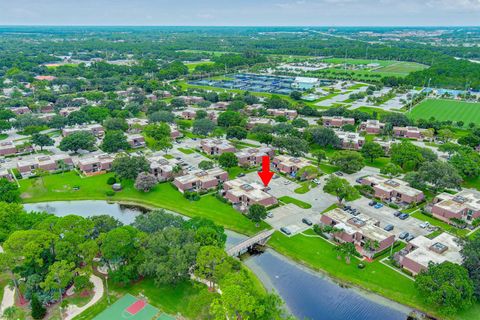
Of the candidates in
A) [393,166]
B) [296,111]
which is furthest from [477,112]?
[393,166]

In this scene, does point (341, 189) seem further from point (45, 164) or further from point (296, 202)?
point (45, 164)

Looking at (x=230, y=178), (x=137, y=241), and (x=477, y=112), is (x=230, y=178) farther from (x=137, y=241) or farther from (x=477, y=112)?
(x=477, y=112)

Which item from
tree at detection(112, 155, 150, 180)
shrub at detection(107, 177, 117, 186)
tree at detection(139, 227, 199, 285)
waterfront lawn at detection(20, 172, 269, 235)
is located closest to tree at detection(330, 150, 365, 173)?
waterfront lawn at detection(20, 172, 269, 235)

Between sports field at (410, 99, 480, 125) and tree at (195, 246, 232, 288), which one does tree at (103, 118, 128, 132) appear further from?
sports field at (410, 99, 480, 125)

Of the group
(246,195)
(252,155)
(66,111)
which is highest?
(66,111)

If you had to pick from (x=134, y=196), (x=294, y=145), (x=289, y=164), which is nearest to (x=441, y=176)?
(x=289, y=164)

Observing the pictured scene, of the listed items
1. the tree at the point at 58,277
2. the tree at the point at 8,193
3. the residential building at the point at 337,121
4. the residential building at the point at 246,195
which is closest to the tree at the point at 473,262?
the residential building at the point at 246,195
